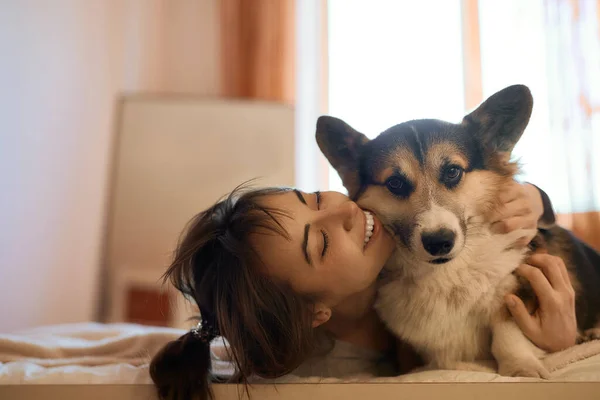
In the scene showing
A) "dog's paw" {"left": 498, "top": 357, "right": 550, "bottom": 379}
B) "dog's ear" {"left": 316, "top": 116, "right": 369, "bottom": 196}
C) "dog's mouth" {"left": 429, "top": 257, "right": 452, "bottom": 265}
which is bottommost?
"dog's paw" {"left": 498, "top": 357, "right": 550, "bottom": 379}

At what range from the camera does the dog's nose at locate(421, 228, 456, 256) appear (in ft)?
3.07

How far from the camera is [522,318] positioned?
984 millimetres

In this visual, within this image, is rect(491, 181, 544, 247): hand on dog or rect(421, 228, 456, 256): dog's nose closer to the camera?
rect(421, 228, 456, 256): dog's nose

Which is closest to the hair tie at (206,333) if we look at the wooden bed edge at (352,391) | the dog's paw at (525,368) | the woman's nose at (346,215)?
the wooden bed edge at (352,391)

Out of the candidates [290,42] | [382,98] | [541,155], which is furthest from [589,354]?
[290,42]

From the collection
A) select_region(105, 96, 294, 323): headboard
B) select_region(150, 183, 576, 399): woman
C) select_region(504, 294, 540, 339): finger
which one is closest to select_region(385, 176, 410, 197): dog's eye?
select_region(150, 183, 576, 399): woman

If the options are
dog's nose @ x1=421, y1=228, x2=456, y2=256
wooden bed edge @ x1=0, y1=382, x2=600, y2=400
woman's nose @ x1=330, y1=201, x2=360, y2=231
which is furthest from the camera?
woman's nose @ x1=330, y1=201, x2=360, y2=231

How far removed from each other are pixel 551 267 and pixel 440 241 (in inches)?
12.4

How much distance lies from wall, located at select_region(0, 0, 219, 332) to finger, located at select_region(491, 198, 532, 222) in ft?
6.45

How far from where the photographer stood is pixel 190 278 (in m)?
1.09

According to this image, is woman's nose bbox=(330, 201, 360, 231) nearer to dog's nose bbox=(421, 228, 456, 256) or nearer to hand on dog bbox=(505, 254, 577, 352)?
dog's nose bbox=(421, 228, 456, 256)

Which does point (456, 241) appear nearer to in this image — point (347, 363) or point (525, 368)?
point (525, 368)

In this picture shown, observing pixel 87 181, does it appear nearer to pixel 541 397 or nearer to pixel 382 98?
pixel 382 98

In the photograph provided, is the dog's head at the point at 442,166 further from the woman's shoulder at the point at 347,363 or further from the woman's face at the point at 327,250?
the woman's shoulder at the point at 347,363
